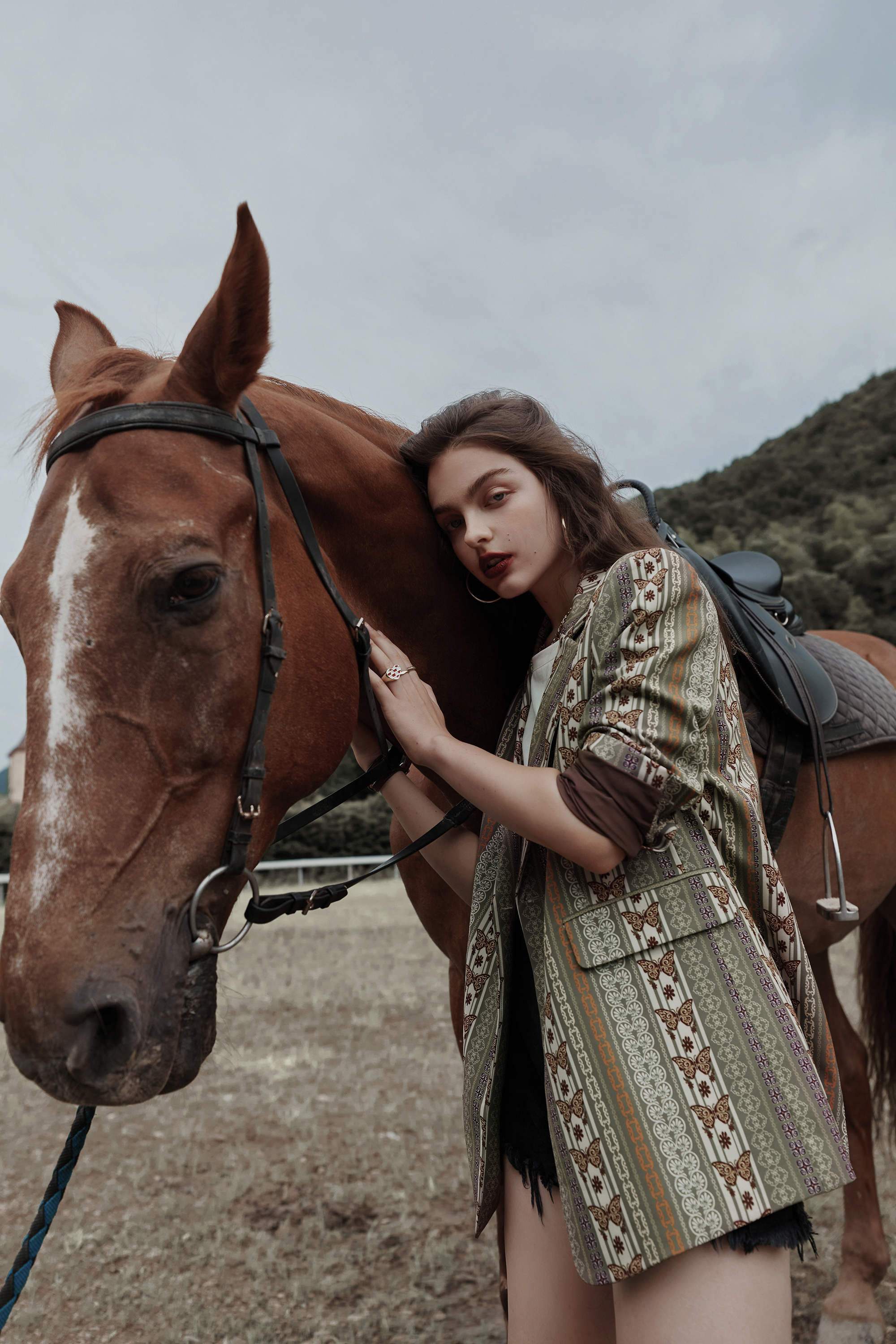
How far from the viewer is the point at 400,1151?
4312 millimetres

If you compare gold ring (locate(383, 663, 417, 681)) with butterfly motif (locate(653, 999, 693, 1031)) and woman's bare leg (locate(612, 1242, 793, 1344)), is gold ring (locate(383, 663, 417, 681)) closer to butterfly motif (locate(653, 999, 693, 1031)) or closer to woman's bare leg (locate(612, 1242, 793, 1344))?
butterfly motif (locate(653, 999, 693, 1031))

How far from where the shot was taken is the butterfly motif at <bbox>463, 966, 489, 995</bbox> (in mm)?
1494

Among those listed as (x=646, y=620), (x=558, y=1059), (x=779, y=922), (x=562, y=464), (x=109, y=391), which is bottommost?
(x=558, y=1059)

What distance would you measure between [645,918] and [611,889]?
6 centimetres

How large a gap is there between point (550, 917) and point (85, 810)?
2.24 feet

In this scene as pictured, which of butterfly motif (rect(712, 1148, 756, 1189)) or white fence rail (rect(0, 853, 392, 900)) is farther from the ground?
butterfly motif (rect(712, 1148, 756, 1189))

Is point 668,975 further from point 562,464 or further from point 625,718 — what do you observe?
point 562,464

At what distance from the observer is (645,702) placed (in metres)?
1.25

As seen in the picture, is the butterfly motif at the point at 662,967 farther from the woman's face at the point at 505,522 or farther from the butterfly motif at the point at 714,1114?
the woman's face at the point at 505,522

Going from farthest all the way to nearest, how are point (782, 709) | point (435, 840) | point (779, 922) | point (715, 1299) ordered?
point (782, 709) → point (435, 840) → point (779, 922) → point (715, 1299)

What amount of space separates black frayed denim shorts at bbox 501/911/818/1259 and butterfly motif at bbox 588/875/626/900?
0.25 metres

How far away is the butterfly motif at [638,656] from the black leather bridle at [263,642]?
1.79 ft

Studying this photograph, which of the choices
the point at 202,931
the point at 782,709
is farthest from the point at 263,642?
the point at 782,709

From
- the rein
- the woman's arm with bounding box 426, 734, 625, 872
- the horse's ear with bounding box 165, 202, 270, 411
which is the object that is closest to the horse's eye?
the rein
